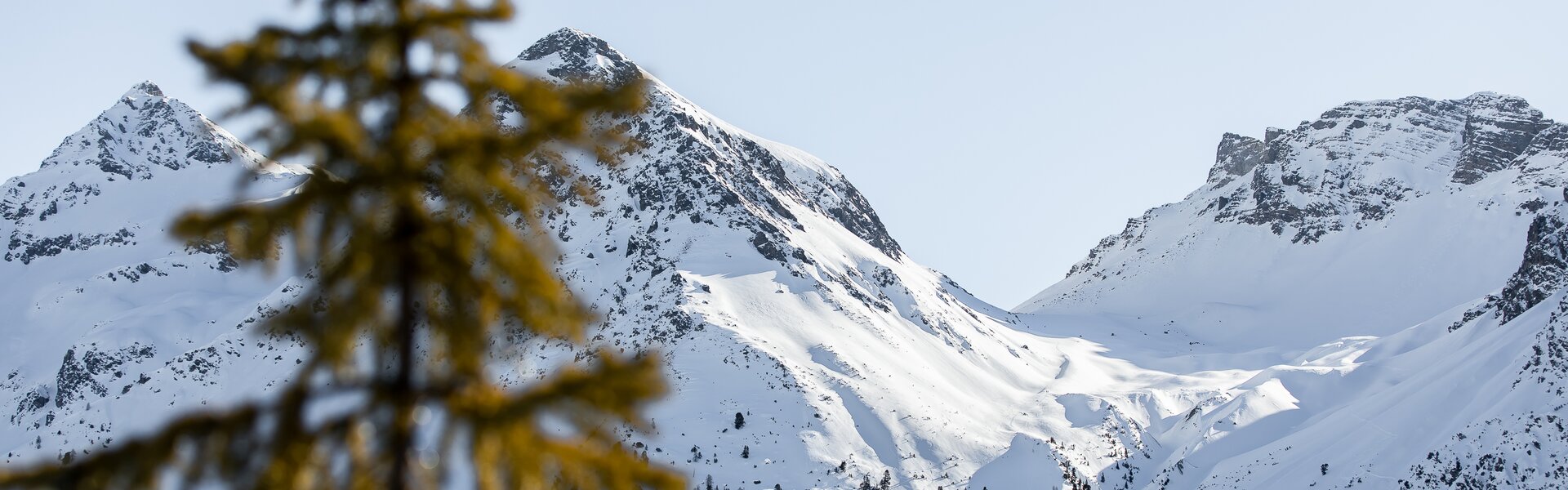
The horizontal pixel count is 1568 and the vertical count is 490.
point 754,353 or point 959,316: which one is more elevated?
point 754,353

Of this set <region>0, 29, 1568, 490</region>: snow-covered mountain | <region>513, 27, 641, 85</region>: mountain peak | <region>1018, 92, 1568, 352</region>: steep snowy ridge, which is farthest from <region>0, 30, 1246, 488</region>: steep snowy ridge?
<region>1018, 92, 1568, 352</region>: steep snowy ridge

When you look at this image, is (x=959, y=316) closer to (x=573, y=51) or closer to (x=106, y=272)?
(x=573, y=51)

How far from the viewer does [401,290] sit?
5723mm

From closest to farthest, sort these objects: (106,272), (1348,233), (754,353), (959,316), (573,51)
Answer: (754,353)
(959,316)
(106,272)
(1348,233)
(573,51)

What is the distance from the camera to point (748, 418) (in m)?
83.1

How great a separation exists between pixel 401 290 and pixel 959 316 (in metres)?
122

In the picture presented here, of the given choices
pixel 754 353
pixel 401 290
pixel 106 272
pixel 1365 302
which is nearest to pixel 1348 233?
pixel 1365 302

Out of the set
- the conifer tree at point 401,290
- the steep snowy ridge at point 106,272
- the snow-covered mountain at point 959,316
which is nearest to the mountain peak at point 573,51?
the snow-covered mountain at point 959,316

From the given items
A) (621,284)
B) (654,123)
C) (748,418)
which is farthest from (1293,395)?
(654,123)

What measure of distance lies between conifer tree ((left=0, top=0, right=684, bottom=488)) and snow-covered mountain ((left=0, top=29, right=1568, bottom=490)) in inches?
14.2

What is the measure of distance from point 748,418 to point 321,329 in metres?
78.2

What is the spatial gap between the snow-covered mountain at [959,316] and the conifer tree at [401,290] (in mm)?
362

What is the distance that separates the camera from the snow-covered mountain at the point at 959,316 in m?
73.5

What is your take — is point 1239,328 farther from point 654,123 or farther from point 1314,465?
point 1314,465
